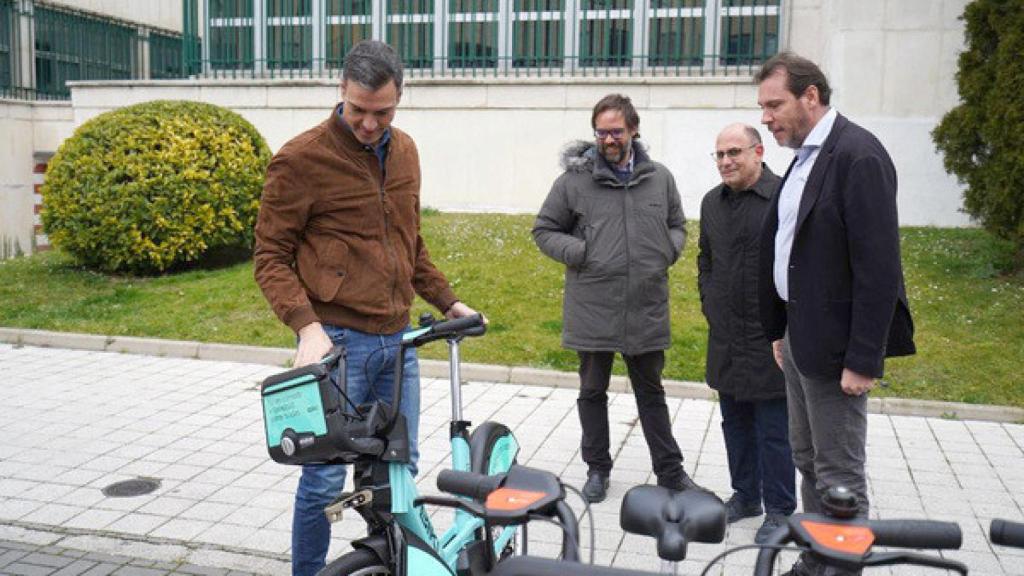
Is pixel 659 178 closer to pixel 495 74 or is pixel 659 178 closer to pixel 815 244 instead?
pixel 815 244

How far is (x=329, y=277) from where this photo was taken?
3.75 meters

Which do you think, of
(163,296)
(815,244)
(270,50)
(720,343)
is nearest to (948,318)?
(720,343)

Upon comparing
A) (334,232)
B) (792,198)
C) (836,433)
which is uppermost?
(792,198)

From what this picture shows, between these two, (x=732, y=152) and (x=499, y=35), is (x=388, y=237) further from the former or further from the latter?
(x=499, y=35)

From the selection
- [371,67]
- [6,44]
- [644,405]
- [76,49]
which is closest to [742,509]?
[644,405]

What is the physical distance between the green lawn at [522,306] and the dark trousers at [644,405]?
2706 mm

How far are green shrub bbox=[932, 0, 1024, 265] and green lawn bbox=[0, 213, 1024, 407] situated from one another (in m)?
0.75

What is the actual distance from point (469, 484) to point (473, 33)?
45.4 ft

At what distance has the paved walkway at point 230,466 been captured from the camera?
4867 mm

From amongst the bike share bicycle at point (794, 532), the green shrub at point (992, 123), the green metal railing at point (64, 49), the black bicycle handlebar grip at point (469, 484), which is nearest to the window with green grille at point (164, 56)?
the green metal railing at point (64, 49)

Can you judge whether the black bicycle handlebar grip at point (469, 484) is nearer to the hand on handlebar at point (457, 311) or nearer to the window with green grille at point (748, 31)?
the hand on handlebar at point (457, 311)

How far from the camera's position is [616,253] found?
5402mm

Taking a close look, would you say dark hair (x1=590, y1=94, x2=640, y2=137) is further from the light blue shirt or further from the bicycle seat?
the bicycle seat

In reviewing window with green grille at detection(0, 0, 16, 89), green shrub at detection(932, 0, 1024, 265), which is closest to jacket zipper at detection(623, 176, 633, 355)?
green shrub at detection(932, 0, 1024, 265)
